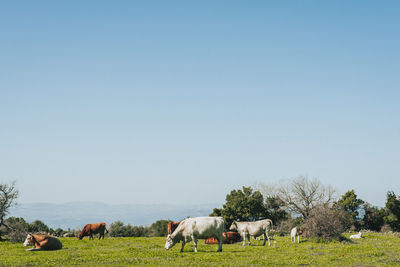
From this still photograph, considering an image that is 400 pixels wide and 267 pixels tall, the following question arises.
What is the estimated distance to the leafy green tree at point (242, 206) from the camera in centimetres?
6462

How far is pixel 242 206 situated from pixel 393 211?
2716 centimetres

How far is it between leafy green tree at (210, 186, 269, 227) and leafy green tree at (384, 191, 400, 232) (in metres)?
22.3

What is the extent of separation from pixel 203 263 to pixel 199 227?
6.13 m

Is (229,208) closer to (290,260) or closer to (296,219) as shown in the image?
(296,219)

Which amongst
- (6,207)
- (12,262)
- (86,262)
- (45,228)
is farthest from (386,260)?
(45,228)

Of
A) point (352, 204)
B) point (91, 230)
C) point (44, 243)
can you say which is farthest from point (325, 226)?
point (352, 204)

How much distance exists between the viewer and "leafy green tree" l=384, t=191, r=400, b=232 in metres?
66.7

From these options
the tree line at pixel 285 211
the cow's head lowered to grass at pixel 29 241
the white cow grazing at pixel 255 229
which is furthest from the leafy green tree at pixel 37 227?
the white cow grazing at pixel 255 229

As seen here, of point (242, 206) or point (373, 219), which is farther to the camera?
point (373, 219)

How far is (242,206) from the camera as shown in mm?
65250

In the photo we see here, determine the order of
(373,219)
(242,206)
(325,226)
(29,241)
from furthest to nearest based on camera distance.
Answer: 1. (373,219)
2. (242,206)
3. (325,226)
4. (29,241)

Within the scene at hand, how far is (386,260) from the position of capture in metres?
18.1

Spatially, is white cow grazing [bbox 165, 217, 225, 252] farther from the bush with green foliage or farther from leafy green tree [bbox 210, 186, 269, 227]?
leafy green tree [bbox 210, 186, 269, 227]

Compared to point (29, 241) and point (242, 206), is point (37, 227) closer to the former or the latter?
point (29, 241)
